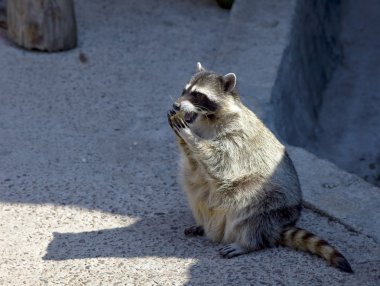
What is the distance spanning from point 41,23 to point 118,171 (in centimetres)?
245

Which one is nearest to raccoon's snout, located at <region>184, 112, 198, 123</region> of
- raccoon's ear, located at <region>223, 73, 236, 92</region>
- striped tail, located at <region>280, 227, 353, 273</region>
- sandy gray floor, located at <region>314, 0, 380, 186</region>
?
raccoon's ear, located at <region>223, 73, 236, 92</region>

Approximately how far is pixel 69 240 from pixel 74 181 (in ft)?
2.99

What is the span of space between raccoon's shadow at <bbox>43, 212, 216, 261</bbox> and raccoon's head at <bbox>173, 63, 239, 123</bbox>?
0.78 m

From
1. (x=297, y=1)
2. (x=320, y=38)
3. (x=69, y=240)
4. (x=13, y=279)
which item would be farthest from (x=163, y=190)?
(x=320, y=38)

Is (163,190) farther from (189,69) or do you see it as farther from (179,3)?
(179,3)

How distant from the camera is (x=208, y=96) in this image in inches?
206

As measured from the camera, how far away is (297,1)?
28.7ft

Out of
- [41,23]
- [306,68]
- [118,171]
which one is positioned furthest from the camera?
[306,68]

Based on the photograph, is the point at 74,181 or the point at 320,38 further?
the point at 320,38

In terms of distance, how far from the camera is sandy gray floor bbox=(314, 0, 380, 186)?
8.09 m

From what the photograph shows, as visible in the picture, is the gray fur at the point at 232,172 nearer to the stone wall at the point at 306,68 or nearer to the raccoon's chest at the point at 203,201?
the raccoon's chest at the point at 203,201

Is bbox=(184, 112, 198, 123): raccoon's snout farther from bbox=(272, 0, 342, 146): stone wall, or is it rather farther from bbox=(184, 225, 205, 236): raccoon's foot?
bbox=(272, 0, 342, 146): stone wall

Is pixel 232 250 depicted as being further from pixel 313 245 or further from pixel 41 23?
pixel 41 23

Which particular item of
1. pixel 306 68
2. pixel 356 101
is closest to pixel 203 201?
pixel 306 68
